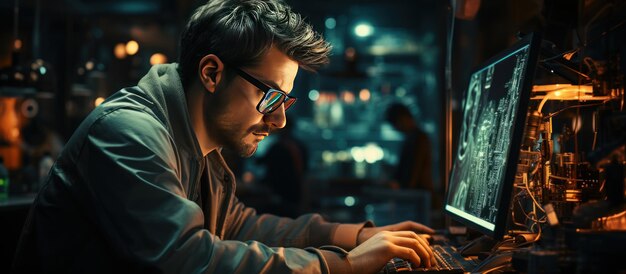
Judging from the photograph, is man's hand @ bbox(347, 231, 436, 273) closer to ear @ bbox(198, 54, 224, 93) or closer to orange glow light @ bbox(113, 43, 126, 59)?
Result: ear @ bbox(198, 54, 224, 93)

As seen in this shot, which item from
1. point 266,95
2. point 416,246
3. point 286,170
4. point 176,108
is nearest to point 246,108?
point 266,95

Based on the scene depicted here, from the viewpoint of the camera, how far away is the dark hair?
69.7 inches

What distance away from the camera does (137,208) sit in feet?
4.60

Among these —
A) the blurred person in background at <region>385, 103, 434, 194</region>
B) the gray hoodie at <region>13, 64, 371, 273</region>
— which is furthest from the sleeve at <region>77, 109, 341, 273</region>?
the blurred person in background at <region>385, 103, 434, 194</region>

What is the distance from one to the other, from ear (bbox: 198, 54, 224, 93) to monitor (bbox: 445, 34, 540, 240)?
0.74 meters

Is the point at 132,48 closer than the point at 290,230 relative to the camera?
No

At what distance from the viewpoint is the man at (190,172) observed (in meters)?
1.41

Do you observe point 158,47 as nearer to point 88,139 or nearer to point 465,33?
point 465,33

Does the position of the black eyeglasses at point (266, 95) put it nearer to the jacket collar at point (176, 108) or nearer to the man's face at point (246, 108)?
the man's face at point (246, 108)

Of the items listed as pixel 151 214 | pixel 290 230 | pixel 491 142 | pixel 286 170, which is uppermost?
pixel 491 142

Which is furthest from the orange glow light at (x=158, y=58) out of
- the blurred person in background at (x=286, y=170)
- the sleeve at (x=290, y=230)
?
the sleeve at (x=290, y=230)

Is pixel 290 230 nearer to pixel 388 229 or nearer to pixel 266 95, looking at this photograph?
pixel 388 229

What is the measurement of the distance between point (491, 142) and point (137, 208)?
872mm

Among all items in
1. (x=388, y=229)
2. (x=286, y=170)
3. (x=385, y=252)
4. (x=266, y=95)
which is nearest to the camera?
(x=385, y=252)
